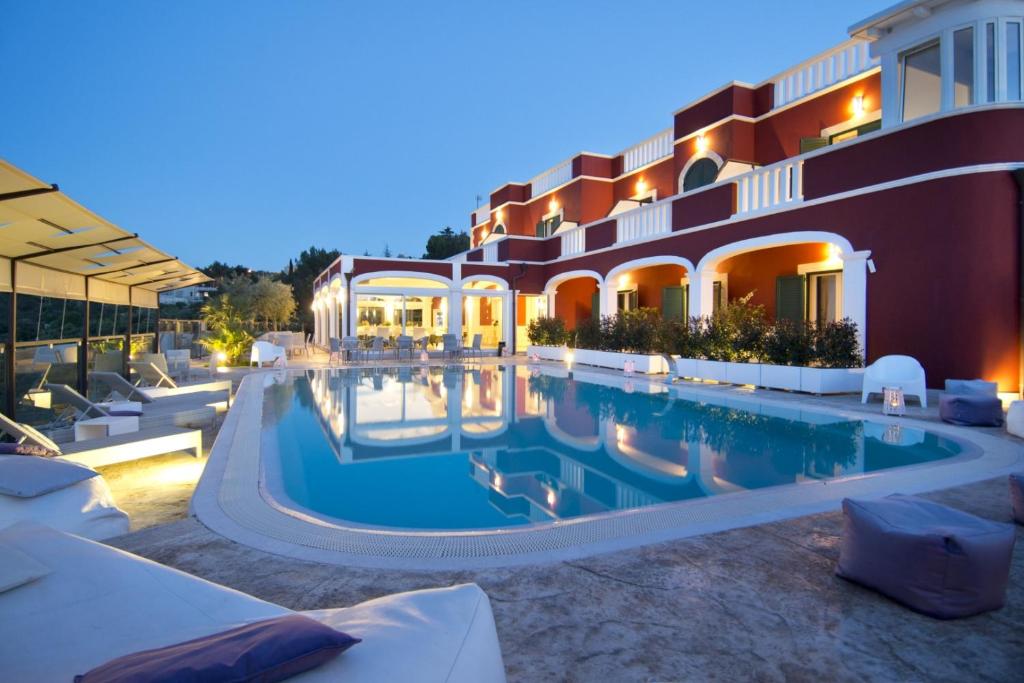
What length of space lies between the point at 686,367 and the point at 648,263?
391 cm

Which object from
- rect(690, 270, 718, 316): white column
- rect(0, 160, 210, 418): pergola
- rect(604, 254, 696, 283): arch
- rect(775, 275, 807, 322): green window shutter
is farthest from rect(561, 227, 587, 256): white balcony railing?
rect(0, 160, 210, 418): pergola

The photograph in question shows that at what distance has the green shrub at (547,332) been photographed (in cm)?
1766

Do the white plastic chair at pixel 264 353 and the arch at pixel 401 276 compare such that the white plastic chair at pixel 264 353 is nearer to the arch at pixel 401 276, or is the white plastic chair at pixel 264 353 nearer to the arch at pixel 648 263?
the arch at pixel 401 276

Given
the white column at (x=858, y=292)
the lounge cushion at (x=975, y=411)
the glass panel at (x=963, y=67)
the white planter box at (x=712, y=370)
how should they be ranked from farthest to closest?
1. the white planter box at (x=712, y=370)
2. the white column at (x=858, y=292)
3. the glass panel at (x=963, y=67)
4. the lounge cushion at (x=975, y=411)

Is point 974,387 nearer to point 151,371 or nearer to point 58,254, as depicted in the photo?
point 58,254

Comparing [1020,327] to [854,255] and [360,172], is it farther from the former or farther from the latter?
[360,172]

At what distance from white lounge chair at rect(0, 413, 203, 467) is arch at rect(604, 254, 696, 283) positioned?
11116mm

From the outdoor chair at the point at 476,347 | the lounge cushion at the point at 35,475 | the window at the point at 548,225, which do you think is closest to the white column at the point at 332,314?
the outdoor chair at the point at 476,347

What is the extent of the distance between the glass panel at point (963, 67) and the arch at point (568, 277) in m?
9.37

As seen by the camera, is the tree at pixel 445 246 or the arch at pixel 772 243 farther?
the tree at pixel 445 246

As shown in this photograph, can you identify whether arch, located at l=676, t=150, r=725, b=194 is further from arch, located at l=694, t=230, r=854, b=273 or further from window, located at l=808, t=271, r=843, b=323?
window, located at l=808, t=271, r=843, b=323

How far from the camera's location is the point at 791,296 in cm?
1251

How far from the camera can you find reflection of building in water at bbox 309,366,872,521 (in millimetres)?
4811

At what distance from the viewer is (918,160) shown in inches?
344
